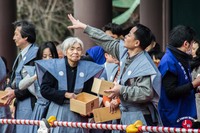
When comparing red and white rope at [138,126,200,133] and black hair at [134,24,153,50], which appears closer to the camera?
red and white rope at [138,126,200,133]

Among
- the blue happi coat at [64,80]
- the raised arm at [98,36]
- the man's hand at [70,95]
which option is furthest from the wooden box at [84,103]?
the raised arm at [98,36]

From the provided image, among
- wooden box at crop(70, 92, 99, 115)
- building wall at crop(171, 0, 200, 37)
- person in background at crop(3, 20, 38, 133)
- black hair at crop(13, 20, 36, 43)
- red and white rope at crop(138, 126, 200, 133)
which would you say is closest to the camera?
red and white rope at crop(138, 126, 200, 133)

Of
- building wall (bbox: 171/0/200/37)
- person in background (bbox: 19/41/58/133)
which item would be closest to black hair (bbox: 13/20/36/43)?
person in background (bbox: 19/41/58/133)

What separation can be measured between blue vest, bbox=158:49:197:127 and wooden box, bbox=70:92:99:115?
778mm

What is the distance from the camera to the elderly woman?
996cm

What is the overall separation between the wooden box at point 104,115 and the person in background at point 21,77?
→ 2032mm

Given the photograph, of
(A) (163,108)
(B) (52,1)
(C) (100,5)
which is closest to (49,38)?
(B) (52,1)

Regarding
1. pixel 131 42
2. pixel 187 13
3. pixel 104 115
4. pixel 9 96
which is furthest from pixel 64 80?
pixel 187 13

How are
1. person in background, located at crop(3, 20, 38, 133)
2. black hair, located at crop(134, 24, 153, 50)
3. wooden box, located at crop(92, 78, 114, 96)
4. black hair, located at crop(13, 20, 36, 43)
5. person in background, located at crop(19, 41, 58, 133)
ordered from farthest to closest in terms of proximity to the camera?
black hair, located at crop(13, 20, 36, 43), person in background, located at crop(3, 20, 38, 133), person in background, located at crop(19, 41, 58, 133), black hair, located at crop(134, 24, 153, 50), wooden box, located at crop(92, 78, 114, 96)

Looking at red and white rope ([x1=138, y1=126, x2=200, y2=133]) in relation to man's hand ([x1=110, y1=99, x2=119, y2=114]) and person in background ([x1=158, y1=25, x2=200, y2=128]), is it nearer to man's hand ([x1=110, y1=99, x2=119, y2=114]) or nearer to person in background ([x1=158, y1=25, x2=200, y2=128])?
person in background ([x1=158, y1=25, x2=200, y2=128])

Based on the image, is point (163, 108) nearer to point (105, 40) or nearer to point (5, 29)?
point (105, 40)

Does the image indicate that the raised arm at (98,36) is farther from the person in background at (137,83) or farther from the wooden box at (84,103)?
the wooden box at (84,103)

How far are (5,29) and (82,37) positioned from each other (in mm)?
2924

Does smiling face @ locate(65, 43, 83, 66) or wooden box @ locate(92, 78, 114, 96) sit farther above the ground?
smiling face @ locate(65, 43, 83, 66)
